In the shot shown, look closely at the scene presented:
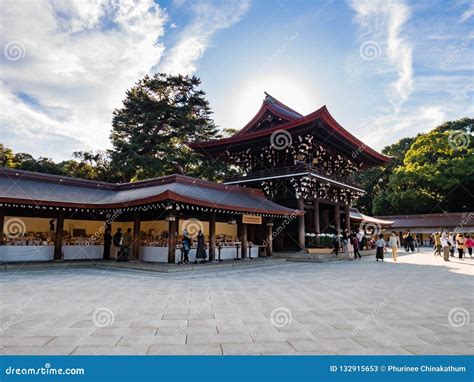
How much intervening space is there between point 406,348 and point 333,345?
35.8 inches

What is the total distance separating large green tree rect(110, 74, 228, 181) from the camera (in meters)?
31.5

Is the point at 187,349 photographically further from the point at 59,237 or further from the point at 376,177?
the point at 376,177

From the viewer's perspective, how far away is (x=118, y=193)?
18734mm

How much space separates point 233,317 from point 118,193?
15.0 m

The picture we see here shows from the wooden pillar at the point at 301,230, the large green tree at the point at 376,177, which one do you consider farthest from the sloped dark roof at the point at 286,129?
the large green tree at the point at 376,177

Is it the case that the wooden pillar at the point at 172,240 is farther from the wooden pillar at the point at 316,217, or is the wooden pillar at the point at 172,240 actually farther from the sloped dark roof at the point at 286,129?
the wooden pillar at the point at 316,217

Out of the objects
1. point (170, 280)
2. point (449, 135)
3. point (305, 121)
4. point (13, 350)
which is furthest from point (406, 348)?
point (449, 135)

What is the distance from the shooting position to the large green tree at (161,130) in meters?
31.5

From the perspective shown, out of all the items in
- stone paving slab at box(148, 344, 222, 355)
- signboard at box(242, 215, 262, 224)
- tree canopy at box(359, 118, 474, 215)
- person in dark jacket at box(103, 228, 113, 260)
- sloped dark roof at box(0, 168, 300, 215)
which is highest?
tree canopy at box(359, 118, 474, 215)

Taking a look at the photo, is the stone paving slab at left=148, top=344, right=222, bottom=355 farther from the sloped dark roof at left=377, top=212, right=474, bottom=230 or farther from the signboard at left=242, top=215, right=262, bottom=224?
the sloped dark roof at left=377, top=212, right=474, bottom=230

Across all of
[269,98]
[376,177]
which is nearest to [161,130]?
[269,98]

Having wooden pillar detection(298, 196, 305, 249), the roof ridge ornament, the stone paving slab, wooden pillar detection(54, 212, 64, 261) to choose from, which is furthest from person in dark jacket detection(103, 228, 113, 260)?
the roof ridge ornament

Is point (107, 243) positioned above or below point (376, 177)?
below

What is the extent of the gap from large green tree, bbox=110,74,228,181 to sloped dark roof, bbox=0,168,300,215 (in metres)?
12.8
